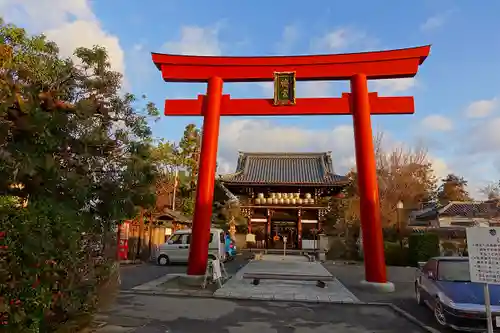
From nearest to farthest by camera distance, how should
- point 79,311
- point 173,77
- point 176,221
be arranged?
1. point 79,311
2. point 173,77
3. point 176,221

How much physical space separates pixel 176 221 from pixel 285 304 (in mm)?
16765

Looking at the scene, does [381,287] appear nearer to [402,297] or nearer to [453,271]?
[402,297]

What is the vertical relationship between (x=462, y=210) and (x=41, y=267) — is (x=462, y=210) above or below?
above

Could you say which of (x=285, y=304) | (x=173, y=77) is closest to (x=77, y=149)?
(x=285, y=304)

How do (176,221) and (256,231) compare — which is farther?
(256,231)

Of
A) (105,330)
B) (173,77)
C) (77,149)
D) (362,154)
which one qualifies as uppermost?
(173,77)

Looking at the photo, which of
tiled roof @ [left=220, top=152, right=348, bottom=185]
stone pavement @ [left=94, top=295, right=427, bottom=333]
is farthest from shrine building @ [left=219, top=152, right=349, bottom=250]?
stone pavement @ [left=94, top=295, right=427, bottom=333]

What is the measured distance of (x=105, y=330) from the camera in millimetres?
5777

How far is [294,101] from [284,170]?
1651cm

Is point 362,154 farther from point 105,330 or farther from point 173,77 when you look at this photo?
point 105,330

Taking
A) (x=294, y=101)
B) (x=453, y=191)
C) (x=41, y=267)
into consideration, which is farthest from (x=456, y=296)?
(x=453, y=191)

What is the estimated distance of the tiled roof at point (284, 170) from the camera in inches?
996

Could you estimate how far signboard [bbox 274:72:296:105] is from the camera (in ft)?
38.4

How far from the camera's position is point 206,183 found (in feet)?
37.5
